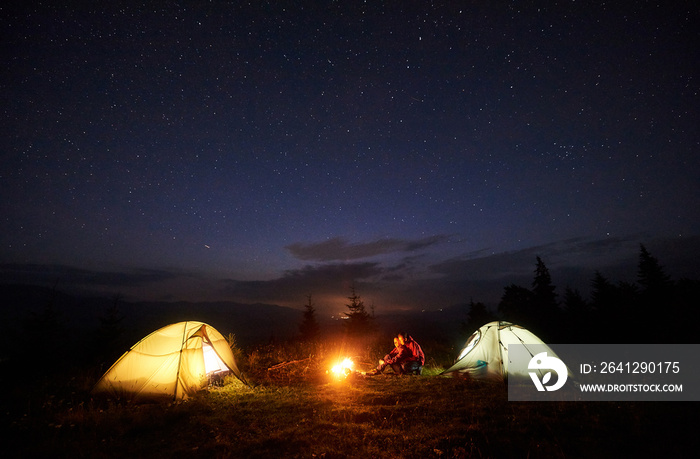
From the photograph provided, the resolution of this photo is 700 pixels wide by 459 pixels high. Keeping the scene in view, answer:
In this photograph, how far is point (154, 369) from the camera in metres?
8.17

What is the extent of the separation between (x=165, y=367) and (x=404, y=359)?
7.40 meters

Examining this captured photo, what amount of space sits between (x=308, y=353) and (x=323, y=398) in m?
6.26

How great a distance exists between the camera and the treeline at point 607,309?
2750cm

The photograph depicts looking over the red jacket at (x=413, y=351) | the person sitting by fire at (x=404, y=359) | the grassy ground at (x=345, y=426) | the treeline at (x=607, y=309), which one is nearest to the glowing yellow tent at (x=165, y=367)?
the grassy ground at (x=345, y=426)

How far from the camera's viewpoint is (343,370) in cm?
1012

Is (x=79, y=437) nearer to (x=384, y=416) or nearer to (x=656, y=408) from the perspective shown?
(x=384, y=416)

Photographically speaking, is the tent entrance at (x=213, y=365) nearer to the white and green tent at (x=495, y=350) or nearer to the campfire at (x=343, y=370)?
the campfire at (x=343, y=370)

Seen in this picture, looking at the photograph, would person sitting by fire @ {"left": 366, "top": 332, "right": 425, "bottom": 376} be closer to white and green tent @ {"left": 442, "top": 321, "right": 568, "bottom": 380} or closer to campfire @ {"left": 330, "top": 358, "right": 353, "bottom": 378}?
campfire @ {"left": 330, "top": 358, "right": 353, "bottom": 378}

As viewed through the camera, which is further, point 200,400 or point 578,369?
point 578,369

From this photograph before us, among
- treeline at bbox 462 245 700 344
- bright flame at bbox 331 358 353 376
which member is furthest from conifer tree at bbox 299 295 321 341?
bright flame at bbox 331 358 353 376

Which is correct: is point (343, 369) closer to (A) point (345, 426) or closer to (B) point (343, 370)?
(B) point (343, 370)

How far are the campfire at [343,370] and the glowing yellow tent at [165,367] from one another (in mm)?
3174

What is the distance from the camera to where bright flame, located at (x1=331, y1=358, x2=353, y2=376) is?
1008 centimetres

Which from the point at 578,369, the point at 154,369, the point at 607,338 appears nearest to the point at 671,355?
the point at 578,369
